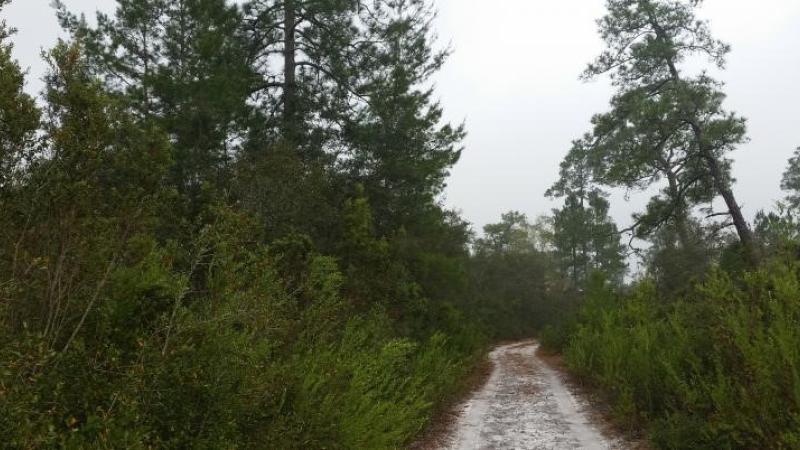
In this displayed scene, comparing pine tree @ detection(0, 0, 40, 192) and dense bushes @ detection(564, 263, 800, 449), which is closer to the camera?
pine tree @ detection(0, 0, 40, 192)

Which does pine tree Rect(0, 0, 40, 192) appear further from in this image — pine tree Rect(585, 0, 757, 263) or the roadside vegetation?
pine tree Rect(585, 0, 757, 263)

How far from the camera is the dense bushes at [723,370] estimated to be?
15.7ft

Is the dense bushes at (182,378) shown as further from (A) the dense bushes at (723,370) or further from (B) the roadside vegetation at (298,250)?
(A) the dense bushes at (723,370)

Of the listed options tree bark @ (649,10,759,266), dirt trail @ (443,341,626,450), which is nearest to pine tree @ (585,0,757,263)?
tree bark @ (649,10,759,266)

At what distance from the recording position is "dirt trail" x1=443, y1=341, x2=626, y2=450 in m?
7.23

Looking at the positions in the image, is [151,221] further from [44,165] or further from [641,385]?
[641,385]

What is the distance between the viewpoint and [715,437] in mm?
5500

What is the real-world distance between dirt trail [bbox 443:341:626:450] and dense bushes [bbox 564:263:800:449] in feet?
2.58

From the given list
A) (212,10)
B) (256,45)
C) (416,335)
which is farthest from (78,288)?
(256,45)

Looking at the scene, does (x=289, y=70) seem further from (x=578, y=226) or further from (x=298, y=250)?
(x=578, y=226)

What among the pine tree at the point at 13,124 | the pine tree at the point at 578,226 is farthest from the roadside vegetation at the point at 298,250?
the pine tree at the point at 578,226

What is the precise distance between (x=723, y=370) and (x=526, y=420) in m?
3.50

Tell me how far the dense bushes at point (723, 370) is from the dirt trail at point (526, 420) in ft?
2.58

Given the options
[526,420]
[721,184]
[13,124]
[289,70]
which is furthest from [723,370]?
[289,70]
